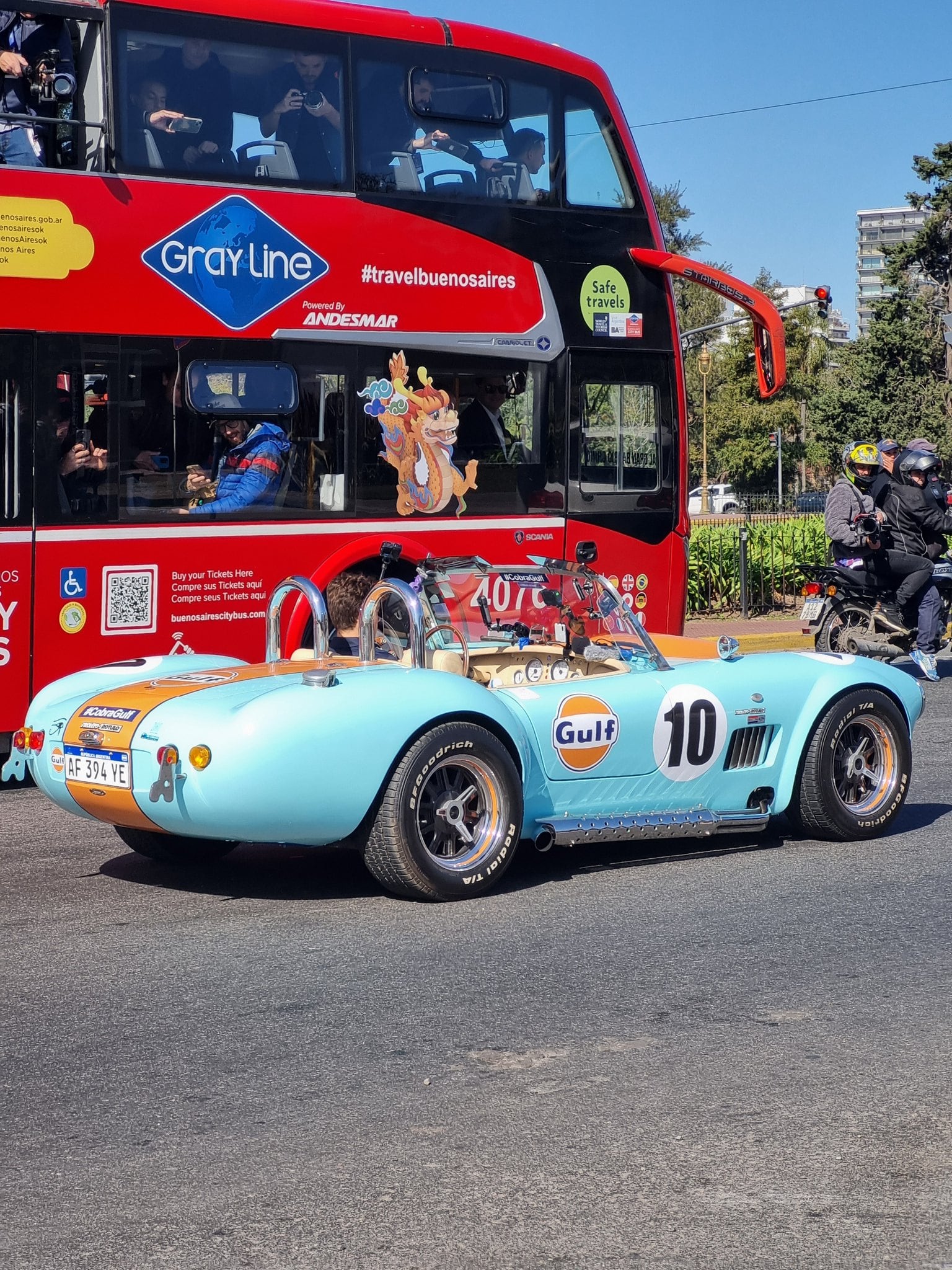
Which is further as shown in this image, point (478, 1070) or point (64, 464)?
point (64, 464)

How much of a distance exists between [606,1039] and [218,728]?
76.0 inches

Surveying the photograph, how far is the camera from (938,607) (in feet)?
45.3

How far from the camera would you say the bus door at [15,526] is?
9117 millimetres

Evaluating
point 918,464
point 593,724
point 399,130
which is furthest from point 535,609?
point 918,464

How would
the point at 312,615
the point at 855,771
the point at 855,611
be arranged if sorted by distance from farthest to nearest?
the point at 855,611, the point at 855,771, the point at 312,615

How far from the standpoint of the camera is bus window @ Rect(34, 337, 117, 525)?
925 cm

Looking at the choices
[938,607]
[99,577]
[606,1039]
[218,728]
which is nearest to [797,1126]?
[606,1039]

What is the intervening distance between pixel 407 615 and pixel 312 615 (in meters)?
0.53

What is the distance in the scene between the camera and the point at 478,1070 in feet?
14.6

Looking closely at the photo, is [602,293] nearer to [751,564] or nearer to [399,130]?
[399,130]

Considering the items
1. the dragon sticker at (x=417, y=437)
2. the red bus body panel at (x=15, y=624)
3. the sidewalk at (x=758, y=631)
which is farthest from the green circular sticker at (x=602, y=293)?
the sidewalk at (x=758, y=631)

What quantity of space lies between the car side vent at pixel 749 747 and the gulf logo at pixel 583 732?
0.64 m

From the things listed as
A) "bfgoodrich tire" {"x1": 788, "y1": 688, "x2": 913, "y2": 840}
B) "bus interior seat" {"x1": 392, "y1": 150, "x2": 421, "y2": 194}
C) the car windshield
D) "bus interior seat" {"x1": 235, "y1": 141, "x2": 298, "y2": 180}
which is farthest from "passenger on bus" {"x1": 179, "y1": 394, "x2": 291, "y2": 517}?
"bfgoodrich tire" {"x1": 788, "y1": 688, "x2": 913, "y2": 840}

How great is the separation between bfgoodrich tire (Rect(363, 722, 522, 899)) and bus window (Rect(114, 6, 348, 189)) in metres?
4.93
